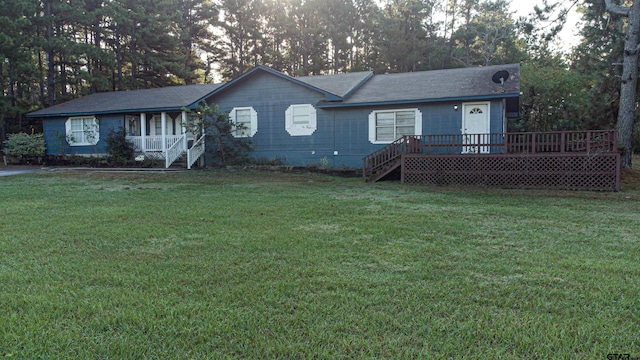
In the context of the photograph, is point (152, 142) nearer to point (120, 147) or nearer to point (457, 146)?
point (120, 147)

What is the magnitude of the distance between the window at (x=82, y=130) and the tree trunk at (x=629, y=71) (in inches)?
820

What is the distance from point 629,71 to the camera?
1346cm

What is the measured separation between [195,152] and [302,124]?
443 centimetres

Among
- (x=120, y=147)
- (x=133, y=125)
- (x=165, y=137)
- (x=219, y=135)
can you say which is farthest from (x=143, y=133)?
(x=219, y=135)

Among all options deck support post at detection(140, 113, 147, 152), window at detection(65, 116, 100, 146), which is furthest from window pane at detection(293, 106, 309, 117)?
window at detection(65, 116, 100, 146)

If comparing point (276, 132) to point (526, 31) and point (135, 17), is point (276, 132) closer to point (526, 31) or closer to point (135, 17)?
point (526, 31)

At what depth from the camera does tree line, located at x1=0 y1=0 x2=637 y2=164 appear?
20766 mm

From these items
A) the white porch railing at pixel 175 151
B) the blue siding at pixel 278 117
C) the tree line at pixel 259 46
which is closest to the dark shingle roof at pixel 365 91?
the blue siding at pixel 278 117

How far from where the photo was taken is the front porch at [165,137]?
1600cm

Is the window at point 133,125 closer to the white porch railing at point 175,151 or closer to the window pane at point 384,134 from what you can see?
the white porch railing at point 175,151

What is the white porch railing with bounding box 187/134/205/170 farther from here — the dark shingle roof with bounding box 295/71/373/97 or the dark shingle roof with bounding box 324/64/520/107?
the dark shingle roof with bounding box 324/64/520/107

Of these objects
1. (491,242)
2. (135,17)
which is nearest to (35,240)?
(491,242)

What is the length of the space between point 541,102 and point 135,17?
2545 centimetres

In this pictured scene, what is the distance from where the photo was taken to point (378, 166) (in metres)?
12.5
